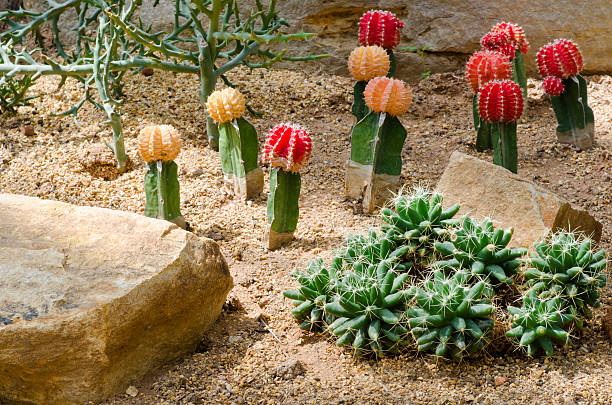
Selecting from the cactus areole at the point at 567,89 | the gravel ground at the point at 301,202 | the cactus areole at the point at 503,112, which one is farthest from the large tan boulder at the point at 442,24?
the cactus areole at the point at 503,112

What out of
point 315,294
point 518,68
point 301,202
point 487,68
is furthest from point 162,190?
point 518,68

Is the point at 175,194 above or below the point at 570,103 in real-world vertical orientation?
below

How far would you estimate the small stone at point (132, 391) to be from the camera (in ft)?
7.68

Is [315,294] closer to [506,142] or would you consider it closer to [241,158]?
[241,158]

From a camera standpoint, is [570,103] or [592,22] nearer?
[570,103]

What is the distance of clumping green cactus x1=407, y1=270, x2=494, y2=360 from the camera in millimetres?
2326

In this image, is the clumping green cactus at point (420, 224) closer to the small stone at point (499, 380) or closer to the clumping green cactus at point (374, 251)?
the clumping green cactus at point (374, 251)

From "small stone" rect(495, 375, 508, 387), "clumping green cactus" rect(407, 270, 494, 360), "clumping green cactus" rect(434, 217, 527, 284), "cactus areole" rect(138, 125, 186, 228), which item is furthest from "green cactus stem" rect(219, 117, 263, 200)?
"small stone" rect(495, 375, 508, 387)

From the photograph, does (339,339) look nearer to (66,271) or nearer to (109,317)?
(109,317)

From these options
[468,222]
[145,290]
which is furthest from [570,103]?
Result: [145,290]

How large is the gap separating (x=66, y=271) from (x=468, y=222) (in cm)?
143

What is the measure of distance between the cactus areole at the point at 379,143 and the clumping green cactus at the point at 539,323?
1045 millimetres

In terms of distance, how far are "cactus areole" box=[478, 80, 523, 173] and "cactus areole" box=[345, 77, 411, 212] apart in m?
0.40

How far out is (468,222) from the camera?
8.45 ft
